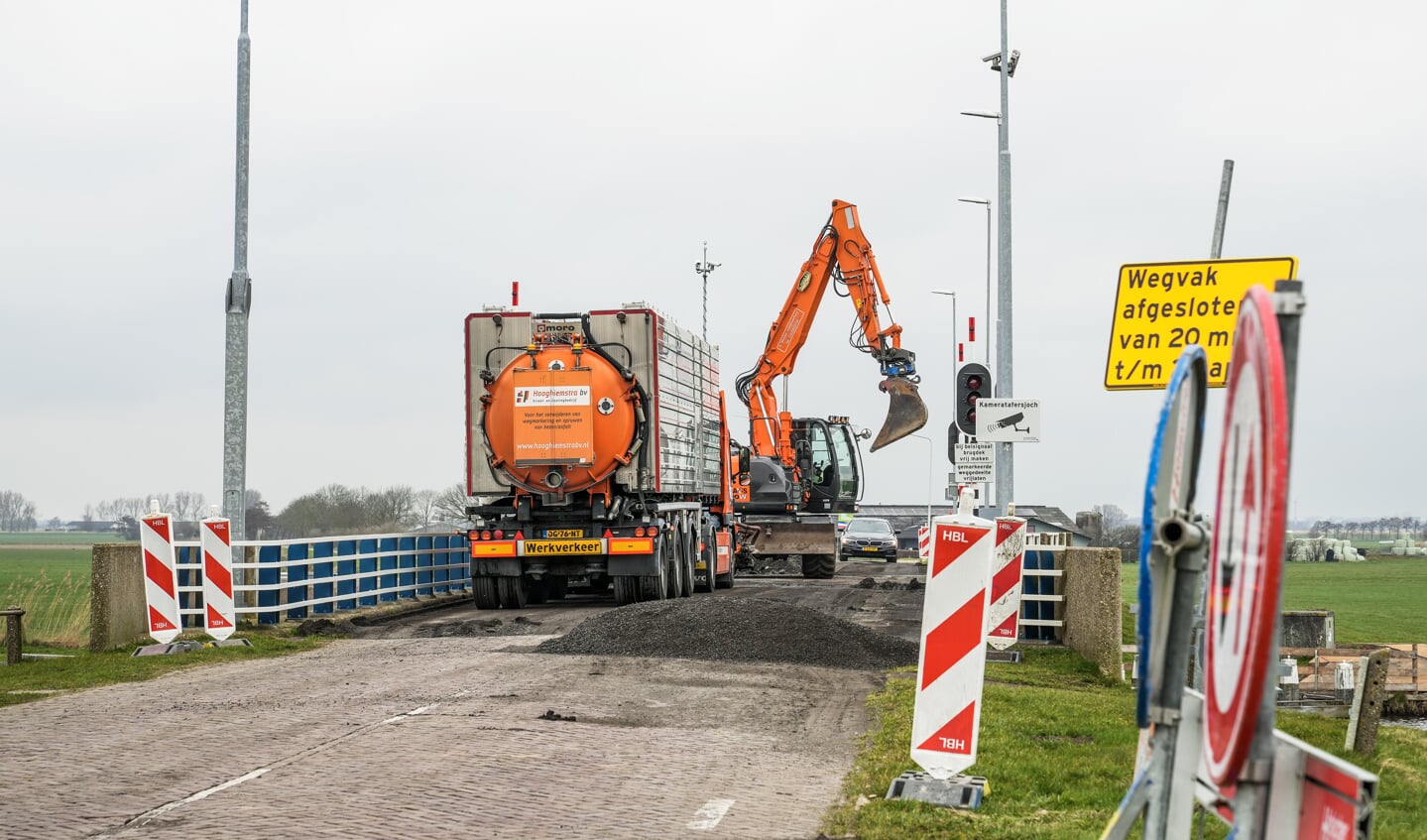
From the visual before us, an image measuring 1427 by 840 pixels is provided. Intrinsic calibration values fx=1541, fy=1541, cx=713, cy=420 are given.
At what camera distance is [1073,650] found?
55.5 ft

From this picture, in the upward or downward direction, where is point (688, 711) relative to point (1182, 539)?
downward

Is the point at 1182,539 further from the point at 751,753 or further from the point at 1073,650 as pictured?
the point at 1073,650

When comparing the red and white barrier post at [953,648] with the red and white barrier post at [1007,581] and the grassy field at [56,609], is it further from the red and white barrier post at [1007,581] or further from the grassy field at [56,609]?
the grassy field at [56,609]

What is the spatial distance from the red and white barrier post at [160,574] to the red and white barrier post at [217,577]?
15.0 inches

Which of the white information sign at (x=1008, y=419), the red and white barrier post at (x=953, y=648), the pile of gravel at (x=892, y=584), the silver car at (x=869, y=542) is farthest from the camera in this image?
the silver car at (x=869, y=542)

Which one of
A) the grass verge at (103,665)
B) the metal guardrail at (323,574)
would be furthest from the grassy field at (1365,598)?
the metal guardrail at (323,574)

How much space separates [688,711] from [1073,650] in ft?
23.1

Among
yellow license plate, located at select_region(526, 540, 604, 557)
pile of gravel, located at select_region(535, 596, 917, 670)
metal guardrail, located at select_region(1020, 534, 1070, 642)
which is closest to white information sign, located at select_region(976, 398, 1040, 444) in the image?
metal guardrail, located at select_region(1020, 534, 1070, 642)

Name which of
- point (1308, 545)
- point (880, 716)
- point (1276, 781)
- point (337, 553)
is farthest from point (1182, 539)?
point (1308, 545)

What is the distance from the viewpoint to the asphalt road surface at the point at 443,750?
711 cm

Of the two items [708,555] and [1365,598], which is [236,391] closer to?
[708,555]

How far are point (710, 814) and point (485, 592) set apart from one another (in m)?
16.9

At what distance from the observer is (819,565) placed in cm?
3894

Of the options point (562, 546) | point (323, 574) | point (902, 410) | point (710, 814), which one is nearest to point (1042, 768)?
point (710, 814)
